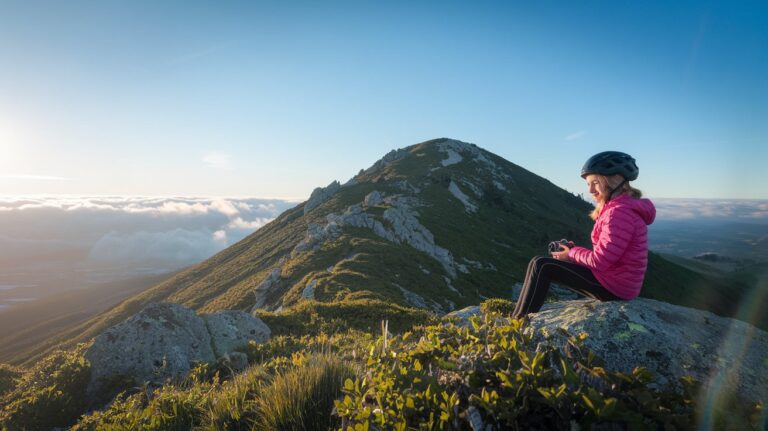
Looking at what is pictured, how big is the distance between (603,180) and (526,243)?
74188mm

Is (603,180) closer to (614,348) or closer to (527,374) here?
(614,348)

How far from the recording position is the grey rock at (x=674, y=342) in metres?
4.24

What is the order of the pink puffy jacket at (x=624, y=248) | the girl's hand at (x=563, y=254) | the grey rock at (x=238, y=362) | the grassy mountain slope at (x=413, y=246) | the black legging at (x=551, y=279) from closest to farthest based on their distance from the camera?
the pink puffy jacket at (x=624, y=248)
the black legging at (x=551, y=279)
the girl's hand at (x=563, y=254)
the grey rock at (x=238, y=362)
the grassy mountain slope at (x=413, y=246)

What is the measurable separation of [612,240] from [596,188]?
1.26 meters

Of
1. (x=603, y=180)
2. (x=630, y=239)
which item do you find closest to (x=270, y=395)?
(x=630, y=239)

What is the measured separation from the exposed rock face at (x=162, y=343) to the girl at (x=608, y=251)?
869 centimetres

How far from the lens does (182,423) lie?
548cm

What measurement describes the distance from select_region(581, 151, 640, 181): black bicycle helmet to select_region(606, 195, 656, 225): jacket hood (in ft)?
1.50

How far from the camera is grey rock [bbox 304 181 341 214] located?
91625 millimetres

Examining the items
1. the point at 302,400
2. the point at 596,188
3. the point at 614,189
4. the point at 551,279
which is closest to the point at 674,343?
the point at 551,279

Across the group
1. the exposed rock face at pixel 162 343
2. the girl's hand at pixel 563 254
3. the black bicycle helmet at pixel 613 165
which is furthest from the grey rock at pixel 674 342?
the exposed rock face at pixel 162 343

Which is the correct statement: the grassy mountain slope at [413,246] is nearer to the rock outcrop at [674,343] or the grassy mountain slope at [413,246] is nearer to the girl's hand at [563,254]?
the girl's hand at [563,254]

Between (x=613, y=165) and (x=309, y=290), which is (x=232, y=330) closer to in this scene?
(x=613, y=165)

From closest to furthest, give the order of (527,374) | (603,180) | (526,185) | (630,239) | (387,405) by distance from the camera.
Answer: (527,374) < (387,405) < (630,239) < (603,180) < (526,185)
